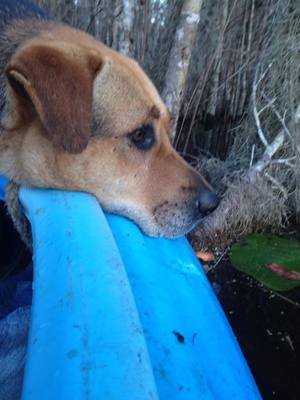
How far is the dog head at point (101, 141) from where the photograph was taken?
1937mm

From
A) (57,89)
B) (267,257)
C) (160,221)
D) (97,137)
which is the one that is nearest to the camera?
(57,89)

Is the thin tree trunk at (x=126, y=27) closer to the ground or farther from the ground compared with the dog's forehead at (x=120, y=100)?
farther from the ground

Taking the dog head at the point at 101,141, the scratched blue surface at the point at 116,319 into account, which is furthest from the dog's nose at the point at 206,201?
the scratched blue surface at the point at 116,319

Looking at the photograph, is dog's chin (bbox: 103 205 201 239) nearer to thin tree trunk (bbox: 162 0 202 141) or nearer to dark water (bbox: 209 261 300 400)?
dark water (bbox: 209 261 300 400)

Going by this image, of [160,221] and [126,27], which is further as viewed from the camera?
[126,27]

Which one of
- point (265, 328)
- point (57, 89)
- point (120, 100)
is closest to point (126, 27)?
point (120, 100)

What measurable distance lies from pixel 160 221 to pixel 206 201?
26 cm

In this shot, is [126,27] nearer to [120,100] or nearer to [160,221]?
[120,100]

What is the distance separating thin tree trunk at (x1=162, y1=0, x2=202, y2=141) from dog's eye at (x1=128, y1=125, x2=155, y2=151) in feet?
4.88

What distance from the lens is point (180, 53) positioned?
145 inches

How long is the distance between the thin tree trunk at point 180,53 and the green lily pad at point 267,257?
1.11m

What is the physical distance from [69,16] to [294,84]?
2.27 meters

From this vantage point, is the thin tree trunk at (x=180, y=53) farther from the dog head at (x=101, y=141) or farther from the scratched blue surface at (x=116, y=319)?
the scratched blue surface at (x=116, y=319)

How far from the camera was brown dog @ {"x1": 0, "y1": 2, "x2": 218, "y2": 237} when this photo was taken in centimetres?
193
